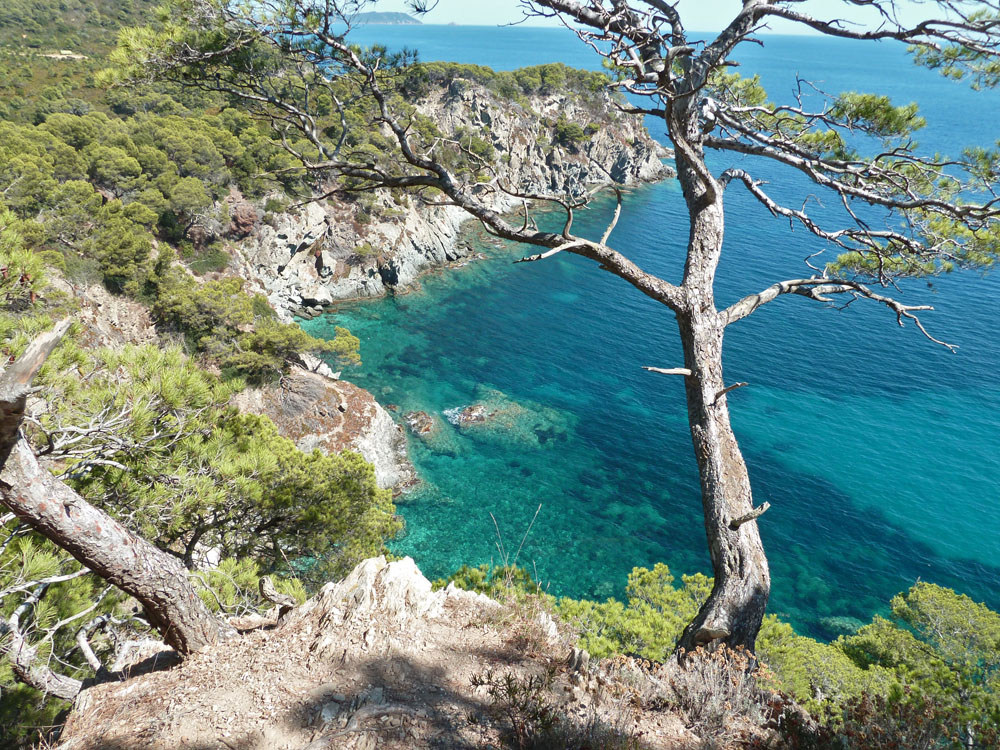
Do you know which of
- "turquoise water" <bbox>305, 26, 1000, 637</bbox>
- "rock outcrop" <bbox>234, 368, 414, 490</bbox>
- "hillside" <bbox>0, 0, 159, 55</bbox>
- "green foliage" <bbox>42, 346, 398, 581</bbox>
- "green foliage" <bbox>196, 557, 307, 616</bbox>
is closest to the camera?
"green foliage" <bbox>42, 346, 398, 581</bbox>

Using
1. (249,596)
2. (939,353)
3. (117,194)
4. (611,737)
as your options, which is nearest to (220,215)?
(117,194)

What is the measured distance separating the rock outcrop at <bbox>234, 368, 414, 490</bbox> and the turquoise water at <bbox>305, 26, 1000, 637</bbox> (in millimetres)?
1243

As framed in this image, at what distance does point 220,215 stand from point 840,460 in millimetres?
33289

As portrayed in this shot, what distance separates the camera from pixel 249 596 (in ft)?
22.7

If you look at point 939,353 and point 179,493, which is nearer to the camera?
point 179,493

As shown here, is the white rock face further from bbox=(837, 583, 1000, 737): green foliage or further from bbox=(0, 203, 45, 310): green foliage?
bbox=(837, 583, 1000, 737): green foliage

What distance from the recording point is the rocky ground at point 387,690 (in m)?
3.39

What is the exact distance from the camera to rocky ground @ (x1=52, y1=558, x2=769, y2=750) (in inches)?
133

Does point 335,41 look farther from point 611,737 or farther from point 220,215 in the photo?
point 220,215

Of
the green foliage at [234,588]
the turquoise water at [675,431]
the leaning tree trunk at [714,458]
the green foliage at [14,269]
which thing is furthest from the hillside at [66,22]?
the leaning tree trunk at [714,458]

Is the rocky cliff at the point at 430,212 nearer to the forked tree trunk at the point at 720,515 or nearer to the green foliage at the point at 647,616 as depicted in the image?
the green foliage at the point at 647,616

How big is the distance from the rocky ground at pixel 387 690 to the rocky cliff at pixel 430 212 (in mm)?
15203

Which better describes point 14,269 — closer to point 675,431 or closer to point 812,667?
point 812,667

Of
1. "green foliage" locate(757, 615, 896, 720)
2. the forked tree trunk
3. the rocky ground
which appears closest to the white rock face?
the rocky ground
